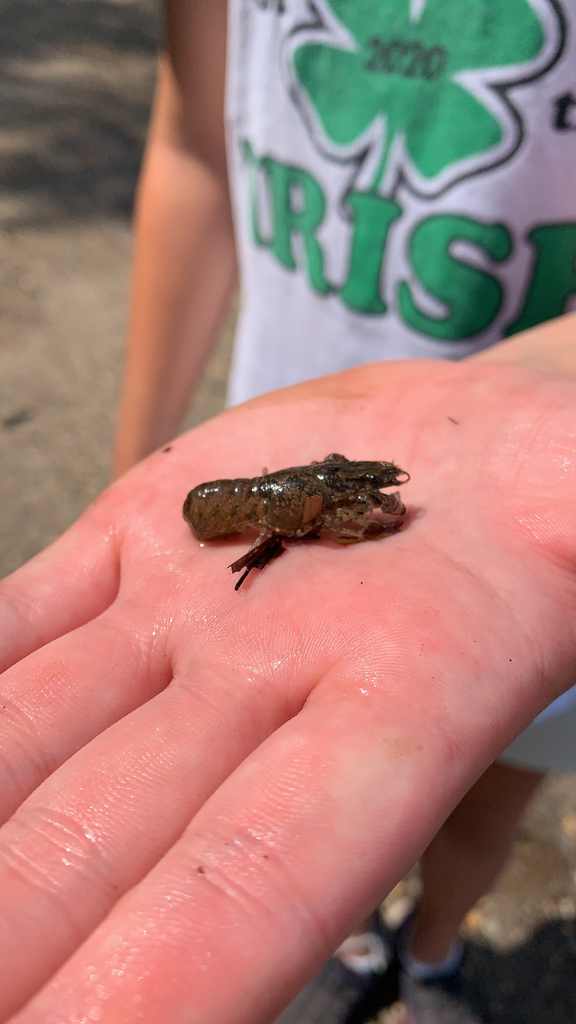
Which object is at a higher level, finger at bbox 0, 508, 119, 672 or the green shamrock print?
the green shamrock print

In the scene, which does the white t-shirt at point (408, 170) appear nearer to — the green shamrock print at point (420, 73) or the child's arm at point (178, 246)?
the green shamrock print at point (420, 73)

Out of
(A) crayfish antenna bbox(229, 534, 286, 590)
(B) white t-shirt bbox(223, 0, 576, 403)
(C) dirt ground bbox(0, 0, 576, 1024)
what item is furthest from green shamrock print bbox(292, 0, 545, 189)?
(C) dirt ground bbox(0, 0, 576, 1024)

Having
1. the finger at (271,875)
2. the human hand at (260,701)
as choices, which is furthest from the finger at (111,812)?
the finger at (271,875)

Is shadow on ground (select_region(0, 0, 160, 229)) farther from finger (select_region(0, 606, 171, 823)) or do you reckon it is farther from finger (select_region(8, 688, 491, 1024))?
finger (select_region(8, 688, 491, 1024))

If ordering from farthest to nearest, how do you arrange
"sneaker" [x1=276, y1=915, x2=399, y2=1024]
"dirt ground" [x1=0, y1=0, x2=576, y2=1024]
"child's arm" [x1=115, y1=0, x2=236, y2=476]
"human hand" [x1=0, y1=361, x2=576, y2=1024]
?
"dirt ground" [x1=0, y1=0, x2=576, y2=1024] < "sneaker" [x1=276, y1=915, x2=399, y2=1024] < "child's arm" [x1=115, y1=0, x2=236, y2=476] < "human hand" [x1=0, y1=361, x2=576, y2=1024]

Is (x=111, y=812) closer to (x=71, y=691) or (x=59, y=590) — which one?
(x=71, y=691)
